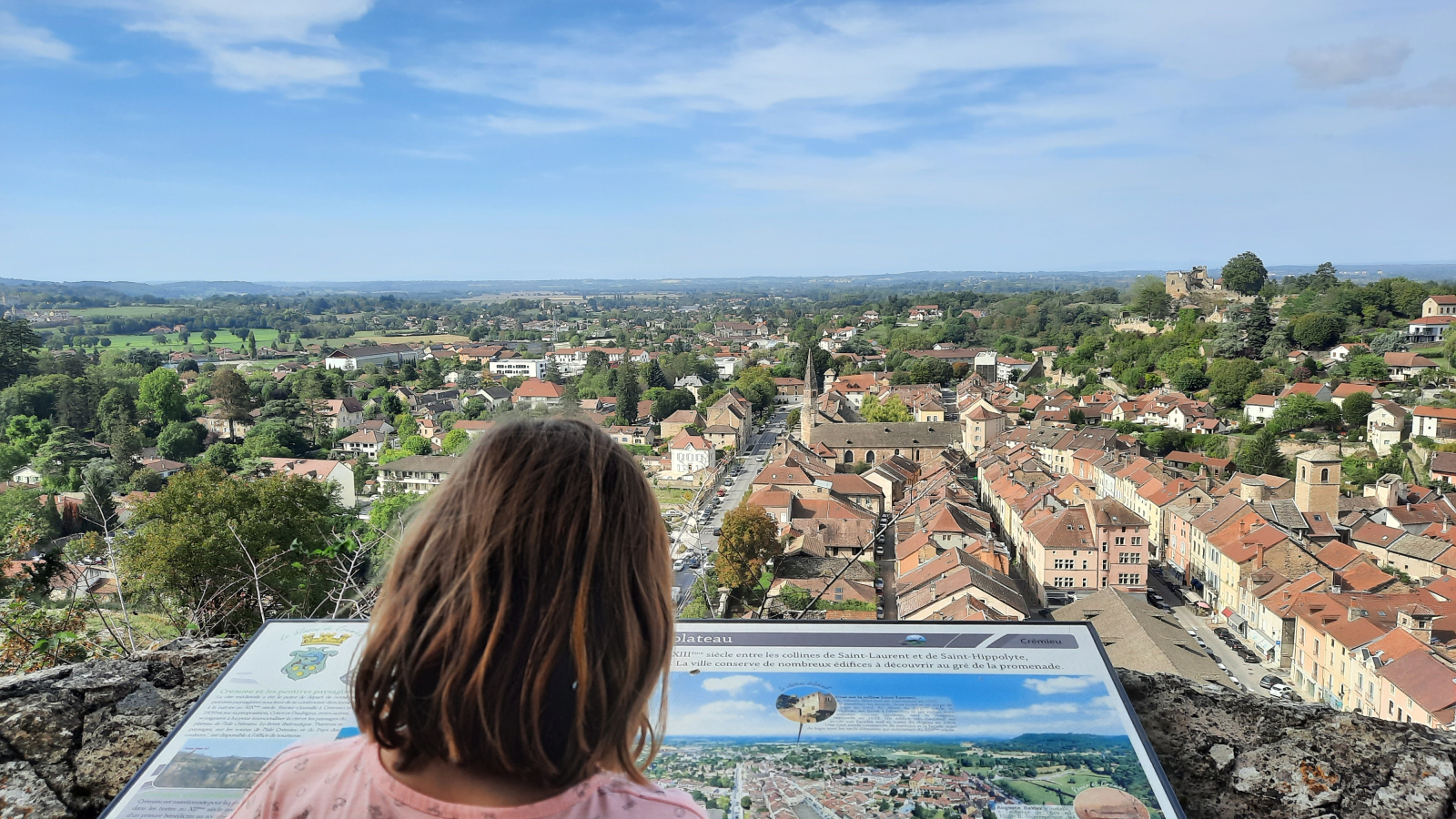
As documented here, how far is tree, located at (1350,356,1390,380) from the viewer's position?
31.5 metres

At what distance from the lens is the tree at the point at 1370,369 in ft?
103

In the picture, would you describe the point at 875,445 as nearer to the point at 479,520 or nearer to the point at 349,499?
the point at 349,499

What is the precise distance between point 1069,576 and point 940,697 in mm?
16901

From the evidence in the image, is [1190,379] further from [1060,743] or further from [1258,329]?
[1060,743]

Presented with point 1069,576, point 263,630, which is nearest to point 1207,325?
point 1069,576

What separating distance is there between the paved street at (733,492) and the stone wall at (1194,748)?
12.3ft

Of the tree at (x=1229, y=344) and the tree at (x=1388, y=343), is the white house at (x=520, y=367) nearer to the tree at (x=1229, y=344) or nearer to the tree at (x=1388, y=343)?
the tree at (x=1229, y=344)

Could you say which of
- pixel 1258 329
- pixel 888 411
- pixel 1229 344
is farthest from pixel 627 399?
pixel 1258 329

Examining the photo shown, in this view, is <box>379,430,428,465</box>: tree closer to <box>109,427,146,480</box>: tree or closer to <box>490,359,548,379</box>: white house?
<box>109,427,146,480</box>: tree

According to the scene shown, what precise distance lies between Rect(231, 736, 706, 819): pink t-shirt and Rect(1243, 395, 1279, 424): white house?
34944 mm

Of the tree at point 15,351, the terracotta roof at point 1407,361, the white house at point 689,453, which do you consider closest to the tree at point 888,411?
the white house at point 689,453

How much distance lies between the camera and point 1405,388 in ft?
98.0

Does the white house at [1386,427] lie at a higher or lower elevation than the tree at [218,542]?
lower

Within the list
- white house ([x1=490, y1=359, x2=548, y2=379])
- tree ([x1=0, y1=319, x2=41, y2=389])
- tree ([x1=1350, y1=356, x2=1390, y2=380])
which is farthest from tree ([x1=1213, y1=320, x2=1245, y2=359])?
tree ([x1=0, y1=319, x2=41, y2=389])
